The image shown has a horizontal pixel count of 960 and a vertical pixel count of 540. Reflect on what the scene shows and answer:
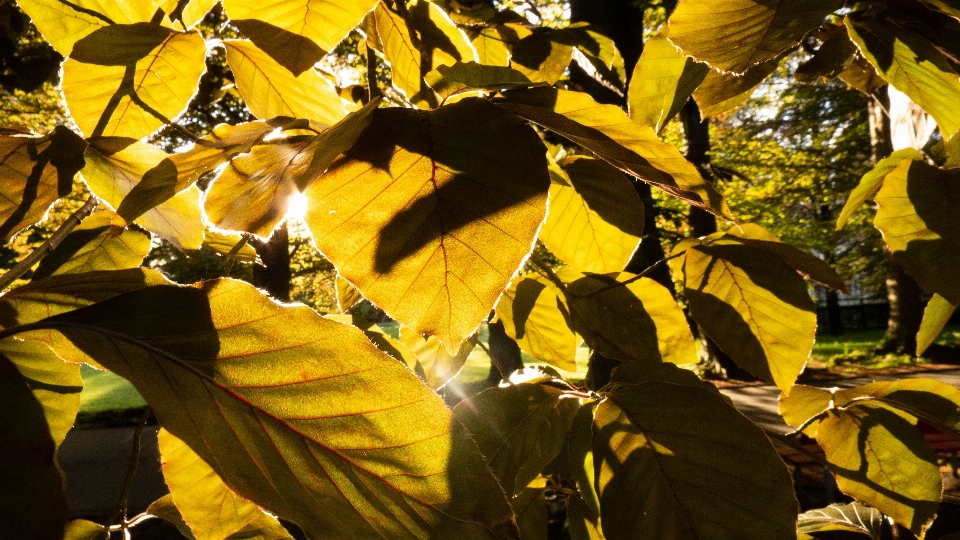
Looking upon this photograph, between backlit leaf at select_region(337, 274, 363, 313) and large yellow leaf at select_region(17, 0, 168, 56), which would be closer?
large yellow leaf at select_region(17, 0, 168, 56)

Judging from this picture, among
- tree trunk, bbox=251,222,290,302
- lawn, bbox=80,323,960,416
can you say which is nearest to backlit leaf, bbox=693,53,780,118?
tree trunk, bbox=251,222,290,302

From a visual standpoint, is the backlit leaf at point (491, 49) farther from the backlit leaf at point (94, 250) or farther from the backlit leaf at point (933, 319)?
the backlit leaf at point (933, 319)

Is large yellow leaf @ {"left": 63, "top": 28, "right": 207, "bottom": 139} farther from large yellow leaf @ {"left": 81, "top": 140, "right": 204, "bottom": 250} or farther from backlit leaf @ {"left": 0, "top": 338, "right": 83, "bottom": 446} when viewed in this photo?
backlit leaf @ {"left": 0, "top": 338, "right": 83, "bottom": 446}

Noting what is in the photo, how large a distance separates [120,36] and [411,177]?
29 cm

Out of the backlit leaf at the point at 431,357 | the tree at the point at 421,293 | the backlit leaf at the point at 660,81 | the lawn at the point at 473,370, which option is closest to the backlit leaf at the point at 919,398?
the tree at the point at 421,293

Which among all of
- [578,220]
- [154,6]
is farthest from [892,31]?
[154,6]

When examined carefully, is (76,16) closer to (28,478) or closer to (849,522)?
(28,478)

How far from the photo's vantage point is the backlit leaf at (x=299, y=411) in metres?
0.26

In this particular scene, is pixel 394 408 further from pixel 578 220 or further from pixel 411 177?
pixel 578 220

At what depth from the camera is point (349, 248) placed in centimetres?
35

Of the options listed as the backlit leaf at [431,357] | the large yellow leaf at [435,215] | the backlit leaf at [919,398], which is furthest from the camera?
the backlit leaf at [431,357]

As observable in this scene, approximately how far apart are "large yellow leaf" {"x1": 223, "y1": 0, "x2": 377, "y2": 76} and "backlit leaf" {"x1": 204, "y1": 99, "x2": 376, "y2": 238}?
65 mm

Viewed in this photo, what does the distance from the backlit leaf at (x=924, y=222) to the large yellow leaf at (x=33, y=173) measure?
75 cm

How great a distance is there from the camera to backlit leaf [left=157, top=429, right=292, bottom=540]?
480 mm
